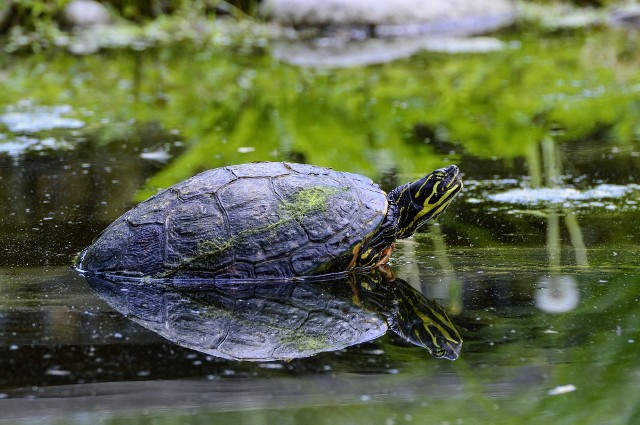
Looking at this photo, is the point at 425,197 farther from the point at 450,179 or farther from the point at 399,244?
the point at 399,244

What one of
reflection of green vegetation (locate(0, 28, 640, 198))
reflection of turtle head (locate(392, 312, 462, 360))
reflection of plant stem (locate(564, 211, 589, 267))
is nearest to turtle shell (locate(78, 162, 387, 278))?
reflection of turtle head (locate(392, 312, 462, 360))

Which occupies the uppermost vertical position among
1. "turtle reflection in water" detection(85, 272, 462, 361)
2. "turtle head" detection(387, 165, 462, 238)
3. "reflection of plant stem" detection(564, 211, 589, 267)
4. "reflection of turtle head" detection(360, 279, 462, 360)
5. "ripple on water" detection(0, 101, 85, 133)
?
"ripple on water" detection(0, 101, 85, 133)

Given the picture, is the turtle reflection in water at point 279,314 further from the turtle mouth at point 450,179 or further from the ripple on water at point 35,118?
the ripple on water at point 35,118

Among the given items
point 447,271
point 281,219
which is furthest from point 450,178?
point 281,219

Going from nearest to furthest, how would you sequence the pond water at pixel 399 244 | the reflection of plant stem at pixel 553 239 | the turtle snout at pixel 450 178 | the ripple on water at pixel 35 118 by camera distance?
the pond water at pixel 399 244 < the reflection of plant stem at pixel 553 239 < the turtle snout at pixel 450 178 < the ripple on water at pixel 35 118

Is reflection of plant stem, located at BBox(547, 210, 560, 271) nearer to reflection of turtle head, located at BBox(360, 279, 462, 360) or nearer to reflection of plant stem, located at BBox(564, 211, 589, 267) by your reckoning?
reflection of plant stem, located at BBox(564, 211, 589, 267)

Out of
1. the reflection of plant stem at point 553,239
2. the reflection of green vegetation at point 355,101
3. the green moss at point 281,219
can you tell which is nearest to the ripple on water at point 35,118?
the reflection of green vegetation at point 355,101

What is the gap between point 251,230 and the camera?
3.27m

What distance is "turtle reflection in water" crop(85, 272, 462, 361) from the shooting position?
2738 mm

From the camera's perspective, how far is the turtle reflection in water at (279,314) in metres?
2.74

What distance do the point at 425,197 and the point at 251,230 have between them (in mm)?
750

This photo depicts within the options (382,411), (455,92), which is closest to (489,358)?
(382,411)

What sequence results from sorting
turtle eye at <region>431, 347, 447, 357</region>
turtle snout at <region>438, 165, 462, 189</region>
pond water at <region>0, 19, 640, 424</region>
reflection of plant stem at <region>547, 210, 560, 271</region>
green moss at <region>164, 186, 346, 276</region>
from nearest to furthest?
pond water at <region>0, 19, 640, 424</region>, turtle eye at <region>431, 347, 447, 357</region>, green moss at <region>164, 186, 346, 276</region>, reflection of plant stem at <region>547, 210, 560, 271</region>, turtle snout at <region>438, 165, 462, 189</region>

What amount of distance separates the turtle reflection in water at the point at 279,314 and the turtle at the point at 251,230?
58 mm
